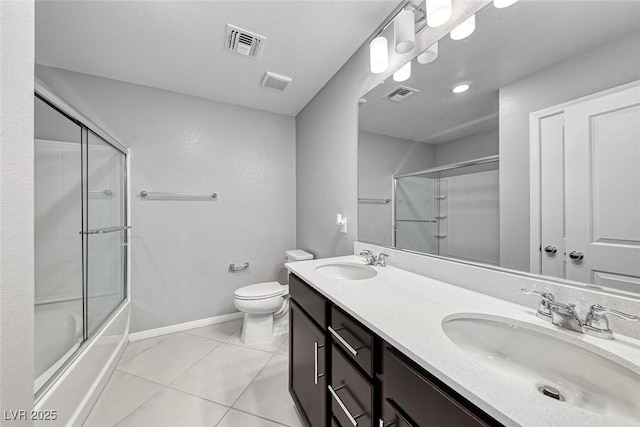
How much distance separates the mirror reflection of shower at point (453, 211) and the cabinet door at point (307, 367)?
71 centimetres

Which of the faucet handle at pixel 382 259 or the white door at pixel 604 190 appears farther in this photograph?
the faucet handle at pixel 382 259

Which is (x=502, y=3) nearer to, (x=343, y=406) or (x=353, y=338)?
(x=353, y=338)

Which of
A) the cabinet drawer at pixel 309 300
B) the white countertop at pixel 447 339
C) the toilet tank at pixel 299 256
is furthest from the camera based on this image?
the toilet tank at pixel 299 256

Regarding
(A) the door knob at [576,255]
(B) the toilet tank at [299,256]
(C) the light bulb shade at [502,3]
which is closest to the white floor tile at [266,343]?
(B) the toilet tank at [299,256]

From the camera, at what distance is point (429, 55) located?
122 cm

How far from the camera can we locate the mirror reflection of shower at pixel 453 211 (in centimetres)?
98

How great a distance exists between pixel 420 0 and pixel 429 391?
1669 millimetres

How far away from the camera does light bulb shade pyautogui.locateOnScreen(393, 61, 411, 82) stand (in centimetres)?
134

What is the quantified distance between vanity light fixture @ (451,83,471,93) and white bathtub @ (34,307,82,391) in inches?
89.3

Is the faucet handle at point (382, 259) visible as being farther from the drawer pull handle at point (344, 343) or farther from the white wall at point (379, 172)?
the drawer pull handle at point (344, 343)

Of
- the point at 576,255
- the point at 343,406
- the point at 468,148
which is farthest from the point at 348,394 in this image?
the point at 468,148

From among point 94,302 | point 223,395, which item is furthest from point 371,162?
point 94,302

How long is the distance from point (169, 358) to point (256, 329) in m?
0.68

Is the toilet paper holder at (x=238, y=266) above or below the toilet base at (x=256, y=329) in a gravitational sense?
above
